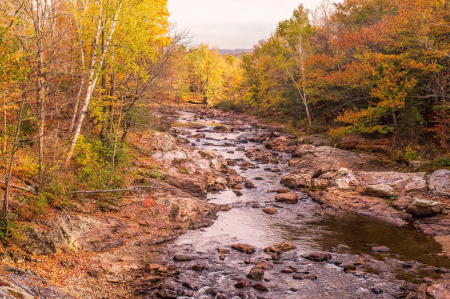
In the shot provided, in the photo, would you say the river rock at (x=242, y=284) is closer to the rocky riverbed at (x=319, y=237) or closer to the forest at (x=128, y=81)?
the rocky riverbed at (x=319, y=237)

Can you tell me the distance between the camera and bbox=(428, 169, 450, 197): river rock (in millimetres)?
15164

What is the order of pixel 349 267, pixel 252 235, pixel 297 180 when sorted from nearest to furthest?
pixel 349 267
pixel 252 235
pixel 297 180

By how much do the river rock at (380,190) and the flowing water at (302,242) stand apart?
273 centimetres

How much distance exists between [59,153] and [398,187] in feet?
59.0

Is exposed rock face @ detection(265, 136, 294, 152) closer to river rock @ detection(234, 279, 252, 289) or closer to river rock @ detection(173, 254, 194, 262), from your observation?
river rock @ detection(173, 254, 194, 262)

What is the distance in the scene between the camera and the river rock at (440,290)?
25.1 ft

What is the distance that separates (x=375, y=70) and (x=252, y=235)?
16.4 m

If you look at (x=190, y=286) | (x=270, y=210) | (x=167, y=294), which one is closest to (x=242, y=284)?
(x=190, y=286)

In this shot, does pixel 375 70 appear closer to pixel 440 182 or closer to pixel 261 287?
pixel 440 182

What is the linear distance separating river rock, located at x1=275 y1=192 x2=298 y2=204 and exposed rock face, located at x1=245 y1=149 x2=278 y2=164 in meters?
8.29

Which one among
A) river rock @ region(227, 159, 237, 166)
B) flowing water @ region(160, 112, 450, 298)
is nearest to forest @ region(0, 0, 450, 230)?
flowing water @ region(160, 112, 450, 298)

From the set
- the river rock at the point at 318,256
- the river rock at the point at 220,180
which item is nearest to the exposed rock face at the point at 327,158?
the river rock at the point at 220,180

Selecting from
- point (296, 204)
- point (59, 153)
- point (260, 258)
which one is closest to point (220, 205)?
point (296, 204)

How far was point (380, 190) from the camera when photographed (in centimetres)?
1669
